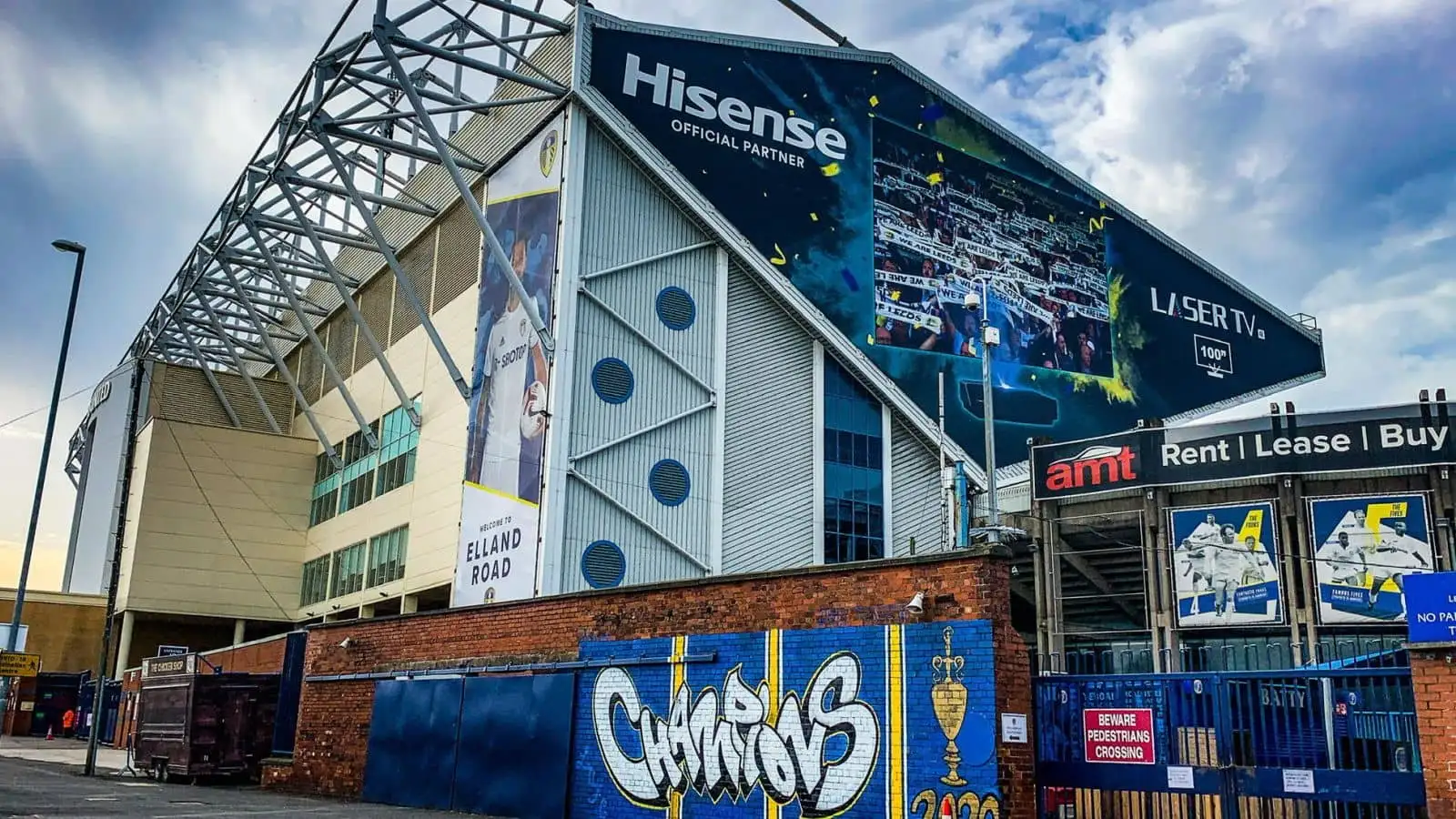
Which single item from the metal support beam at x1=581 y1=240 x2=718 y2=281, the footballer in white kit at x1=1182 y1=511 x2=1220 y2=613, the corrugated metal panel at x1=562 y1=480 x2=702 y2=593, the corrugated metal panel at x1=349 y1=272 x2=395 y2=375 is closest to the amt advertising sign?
the footballer in white kit at x1=1182 y1=511 x2=1220 y2=613

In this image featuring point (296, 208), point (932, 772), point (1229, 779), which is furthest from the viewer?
point (296, 208)

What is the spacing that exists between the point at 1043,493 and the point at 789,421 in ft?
23.0

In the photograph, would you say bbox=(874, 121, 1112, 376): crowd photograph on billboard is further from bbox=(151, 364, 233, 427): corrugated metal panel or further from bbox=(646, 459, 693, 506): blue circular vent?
bbox=(151, 364, 233, 427): corrugated metal panel

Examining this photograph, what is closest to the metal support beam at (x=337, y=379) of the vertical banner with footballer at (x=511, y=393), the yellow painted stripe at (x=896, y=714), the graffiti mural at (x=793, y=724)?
the vertical banner with footballer at (x=511, y=393)

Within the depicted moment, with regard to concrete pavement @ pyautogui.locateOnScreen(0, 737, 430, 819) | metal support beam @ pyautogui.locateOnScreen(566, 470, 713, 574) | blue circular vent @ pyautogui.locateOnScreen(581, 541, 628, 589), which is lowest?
concrete pavement @ pyautogui.locateOnScreen(0, 737, 430, 819)

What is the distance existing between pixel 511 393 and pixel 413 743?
39.4 ft

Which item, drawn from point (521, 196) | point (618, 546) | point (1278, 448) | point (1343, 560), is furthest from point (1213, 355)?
point (521, 196)

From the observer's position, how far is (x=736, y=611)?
16703 mm

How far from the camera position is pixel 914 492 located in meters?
36.0

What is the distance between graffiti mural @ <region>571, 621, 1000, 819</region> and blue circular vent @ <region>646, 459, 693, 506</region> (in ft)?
39.3

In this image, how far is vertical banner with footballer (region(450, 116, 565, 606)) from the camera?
2983cm

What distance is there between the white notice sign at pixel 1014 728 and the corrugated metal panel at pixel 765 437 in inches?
712

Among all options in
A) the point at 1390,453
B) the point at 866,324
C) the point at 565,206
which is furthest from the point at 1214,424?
the point at 565,206

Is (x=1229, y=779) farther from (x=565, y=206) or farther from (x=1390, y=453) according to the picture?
(x=565, y=206)
